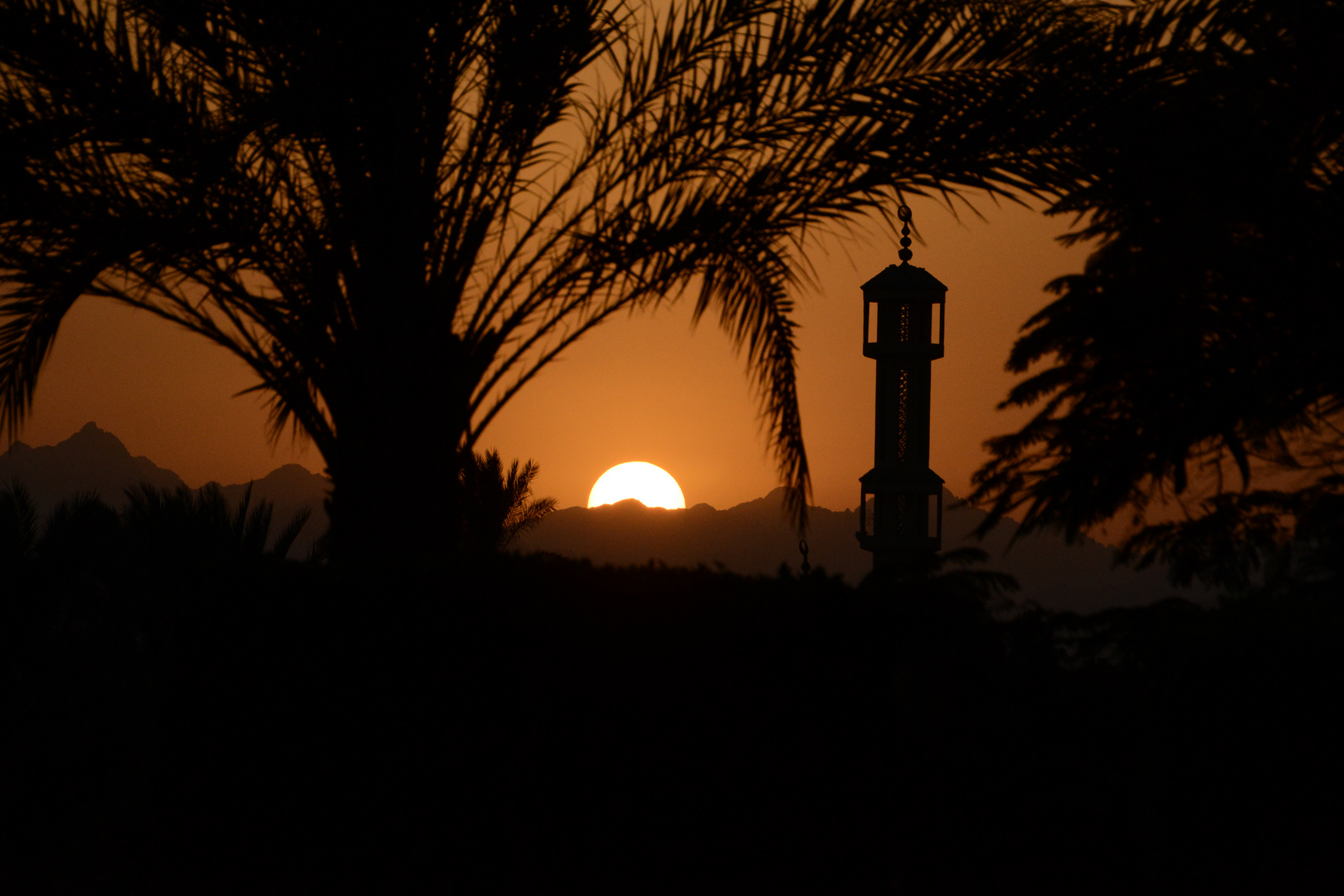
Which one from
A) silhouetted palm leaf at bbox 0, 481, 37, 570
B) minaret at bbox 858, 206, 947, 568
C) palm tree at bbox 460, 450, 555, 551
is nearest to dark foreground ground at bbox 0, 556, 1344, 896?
silhouetted palm leaf at bbox 0, 481, 37, 570

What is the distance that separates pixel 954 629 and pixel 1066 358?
736 cm

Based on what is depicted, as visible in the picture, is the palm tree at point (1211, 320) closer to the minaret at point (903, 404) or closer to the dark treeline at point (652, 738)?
the minaret at point (903, 404)

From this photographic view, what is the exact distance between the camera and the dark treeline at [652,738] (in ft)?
13.6

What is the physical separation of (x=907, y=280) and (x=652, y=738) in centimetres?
625

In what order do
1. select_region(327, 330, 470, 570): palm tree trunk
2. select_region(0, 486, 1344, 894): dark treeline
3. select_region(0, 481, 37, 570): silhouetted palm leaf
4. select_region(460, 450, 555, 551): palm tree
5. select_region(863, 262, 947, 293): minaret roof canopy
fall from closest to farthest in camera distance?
select_region(0, 486, 1344, 894): dark treeline
select_region(327, 330, 470, 570): palm tree trunk
select_region(0, 481, 37, 570): silhouetted palm leaf
select_region(863, 262, 947, 293): minaret roof canopy
select_region(460, 450, 555, 551): palm tree

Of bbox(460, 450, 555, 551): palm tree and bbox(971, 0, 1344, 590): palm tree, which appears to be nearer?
bbox(971, 0, 1344, 590): palm tree

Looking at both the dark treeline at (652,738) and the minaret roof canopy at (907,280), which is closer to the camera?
the dark treeline at (652,738)

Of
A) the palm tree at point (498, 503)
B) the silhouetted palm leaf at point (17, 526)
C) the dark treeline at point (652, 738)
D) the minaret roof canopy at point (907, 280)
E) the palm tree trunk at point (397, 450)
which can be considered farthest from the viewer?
the palm tree at point (498, 503)

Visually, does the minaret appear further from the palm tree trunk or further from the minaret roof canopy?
the palm tree trunk

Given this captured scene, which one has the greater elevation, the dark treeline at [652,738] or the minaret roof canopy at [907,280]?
the minaret roof canopy at [907,280]

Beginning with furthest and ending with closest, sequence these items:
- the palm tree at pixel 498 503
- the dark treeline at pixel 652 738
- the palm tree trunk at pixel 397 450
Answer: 1. the palm tree at pixel 498 503
2. the palm tree trunk at pixel 397 450
3. the dark treeline at pixel 652 738

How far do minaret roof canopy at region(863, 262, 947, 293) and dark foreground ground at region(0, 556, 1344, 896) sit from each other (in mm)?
4794

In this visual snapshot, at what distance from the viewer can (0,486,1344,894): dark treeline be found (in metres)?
4.16

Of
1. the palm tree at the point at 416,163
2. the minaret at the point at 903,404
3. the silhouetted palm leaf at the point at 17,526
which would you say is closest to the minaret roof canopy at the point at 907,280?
the minaret at the point at 903,404
